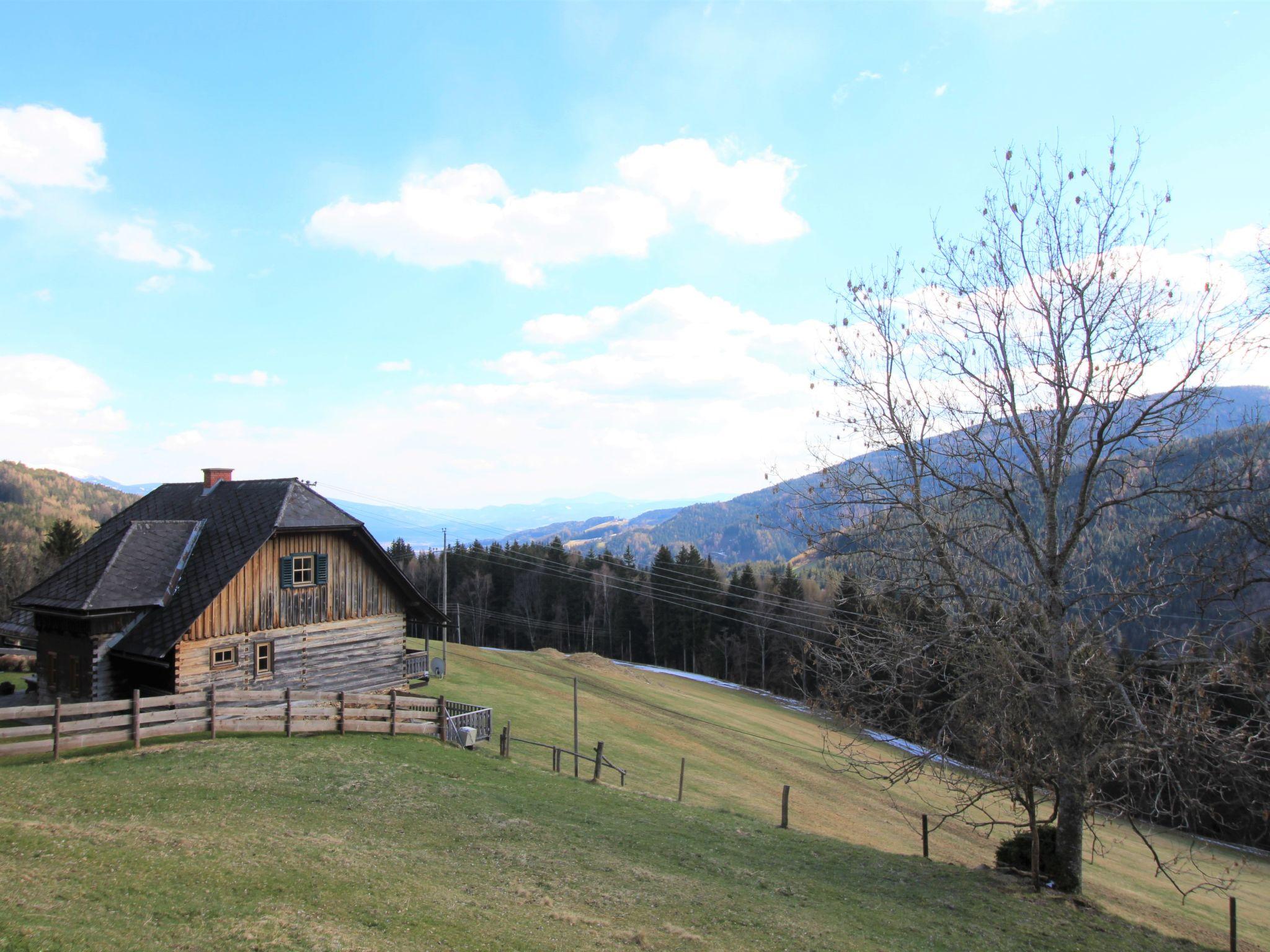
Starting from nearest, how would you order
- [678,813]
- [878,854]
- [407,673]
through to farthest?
[878,854] < [678,813] < [407,673]

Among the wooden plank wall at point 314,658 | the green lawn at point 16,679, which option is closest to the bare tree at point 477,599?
the green lawn at point 16,679

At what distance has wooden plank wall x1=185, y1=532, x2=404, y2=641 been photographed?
70.7ft

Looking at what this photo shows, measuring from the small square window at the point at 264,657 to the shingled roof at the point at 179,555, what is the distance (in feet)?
8.25

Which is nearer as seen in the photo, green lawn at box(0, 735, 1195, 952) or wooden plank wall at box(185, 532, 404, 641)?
green lawn at box(0, 735, 1195, 952)

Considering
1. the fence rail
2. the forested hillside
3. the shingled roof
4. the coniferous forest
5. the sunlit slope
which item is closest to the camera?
the shingled roof

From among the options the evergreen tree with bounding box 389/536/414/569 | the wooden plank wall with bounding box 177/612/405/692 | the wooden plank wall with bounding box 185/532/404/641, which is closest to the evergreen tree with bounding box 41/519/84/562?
the wooden plank wall with bounding box 185/532/404/641

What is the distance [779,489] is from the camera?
13070 millimetres

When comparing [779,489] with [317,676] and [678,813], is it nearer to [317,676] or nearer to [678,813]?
[678,813]

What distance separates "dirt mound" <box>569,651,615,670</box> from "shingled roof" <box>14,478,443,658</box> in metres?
36.9

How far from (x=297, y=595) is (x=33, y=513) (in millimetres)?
163943

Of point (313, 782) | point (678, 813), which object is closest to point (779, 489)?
point (678, 813)

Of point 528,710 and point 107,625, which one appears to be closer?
point 107,625

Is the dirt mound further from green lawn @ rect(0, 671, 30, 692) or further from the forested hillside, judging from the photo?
the forested hillside

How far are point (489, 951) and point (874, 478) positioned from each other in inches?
419
